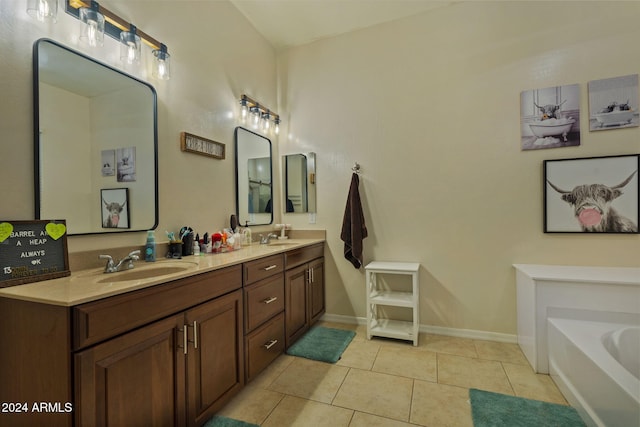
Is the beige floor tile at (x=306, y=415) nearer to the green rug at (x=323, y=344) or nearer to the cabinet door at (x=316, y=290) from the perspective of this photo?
the green rug at (x=323, y=344)

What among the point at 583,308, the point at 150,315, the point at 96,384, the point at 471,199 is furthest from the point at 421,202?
the point at 96,384

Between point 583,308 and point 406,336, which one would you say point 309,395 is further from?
point 583,308

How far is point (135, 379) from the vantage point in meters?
1.17

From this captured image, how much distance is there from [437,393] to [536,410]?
0.53 m

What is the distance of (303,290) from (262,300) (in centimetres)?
69

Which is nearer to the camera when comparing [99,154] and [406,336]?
[99,154]

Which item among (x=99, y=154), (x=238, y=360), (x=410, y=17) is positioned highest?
(x=410, y=17)

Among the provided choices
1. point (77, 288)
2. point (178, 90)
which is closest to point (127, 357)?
point (77, 288)

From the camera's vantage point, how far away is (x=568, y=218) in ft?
7.63

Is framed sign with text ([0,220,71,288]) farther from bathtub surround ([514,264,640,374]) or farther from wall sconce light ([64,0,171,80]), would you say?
bathtub surround ([514,264,640,374])

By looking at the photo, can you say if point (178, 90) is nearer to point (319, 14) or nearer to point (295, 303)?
point (319, 14)

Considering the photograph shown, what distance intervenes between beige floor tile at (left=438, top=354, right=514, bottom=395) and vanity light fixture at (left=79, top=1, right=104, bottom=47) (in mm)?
2961

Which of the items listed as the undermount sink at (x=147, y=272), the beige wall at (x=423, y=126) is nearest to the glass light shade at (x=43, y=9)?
the beige wall at (x=423, y=126)

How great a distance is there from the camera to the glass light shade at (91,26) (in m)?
1.47
